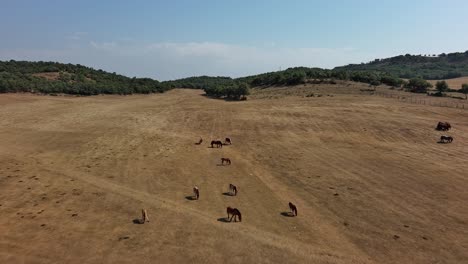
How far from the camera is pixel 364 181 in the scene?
29.7 m

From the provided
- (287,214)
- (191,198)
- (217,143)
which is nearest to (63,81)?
(217,143)

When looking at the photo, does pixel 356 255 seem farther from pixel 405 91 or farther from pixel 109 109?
pixel 405 91

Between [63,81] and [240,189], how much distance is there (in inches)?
3084

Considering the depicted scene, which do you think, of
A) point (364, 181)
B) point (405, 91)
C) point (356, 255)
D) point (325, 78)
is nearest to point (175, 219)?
point (356, 255)

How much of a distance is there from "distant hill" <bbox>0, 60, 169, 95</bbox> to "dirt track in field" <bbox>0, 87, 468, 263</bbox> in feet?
96.3

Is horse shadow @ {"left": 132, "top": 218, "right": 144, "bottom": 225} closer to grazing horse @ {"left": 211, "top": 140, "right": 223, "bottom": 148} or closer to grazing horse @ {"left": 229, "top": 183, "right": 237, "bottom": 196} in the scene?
grazing horse @ {"left": 229, "top": 183, "right": 237, "bottom": 196}

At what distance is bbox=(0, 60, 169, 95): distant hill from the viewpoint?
80500 mm

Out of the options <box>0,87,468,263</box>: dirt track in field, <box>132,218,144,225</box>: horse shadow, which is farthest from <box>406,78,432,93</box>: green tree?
<box>132,218,144,225</box>: horse shadow

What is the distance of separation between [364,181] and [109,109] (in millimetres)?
46194

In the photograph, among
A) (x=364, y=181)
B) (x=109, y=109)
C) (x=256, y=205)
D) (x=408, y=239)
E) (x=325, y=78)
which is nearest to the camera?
(x=408, y=239)

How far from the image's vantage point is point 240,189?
28109 millimetres

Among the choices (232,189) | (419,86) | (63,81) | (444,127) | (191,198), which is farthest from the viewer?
(63,81)

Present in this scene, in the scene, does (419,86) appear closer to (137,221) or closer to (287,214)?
(287,214)

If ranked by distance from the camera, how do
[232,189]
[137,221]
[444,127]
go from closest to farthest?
[137,221] → [232,189] → [444,127]
